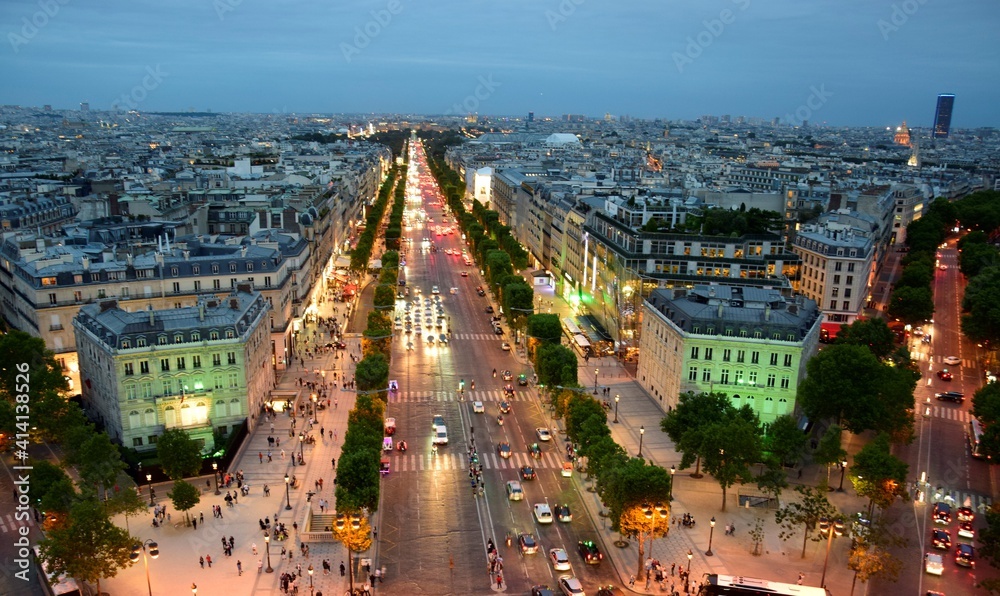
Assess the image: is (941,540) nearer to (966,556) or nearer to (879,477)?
(966,556)

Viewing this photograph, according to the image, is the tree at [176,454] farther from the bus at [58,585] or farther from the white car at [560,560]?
the white car at [560,560]

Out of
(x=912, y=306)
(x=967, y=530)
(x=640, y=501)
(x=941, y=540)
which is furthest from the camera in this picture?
(x=912, y=306)

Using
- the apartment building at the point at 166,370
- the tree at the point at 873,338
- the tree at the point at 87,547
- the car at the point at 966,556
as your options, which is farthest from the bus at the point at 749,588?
the tree at the point at 873,338

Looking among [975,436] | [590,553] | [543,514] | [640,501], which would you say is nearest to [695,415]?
[640,501]

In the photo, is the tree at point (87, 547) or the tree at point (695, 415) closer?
the tree at point (87, 547)

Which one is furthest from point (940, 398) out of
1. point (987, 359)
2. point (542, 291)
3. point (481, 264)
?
point (481, 264)
